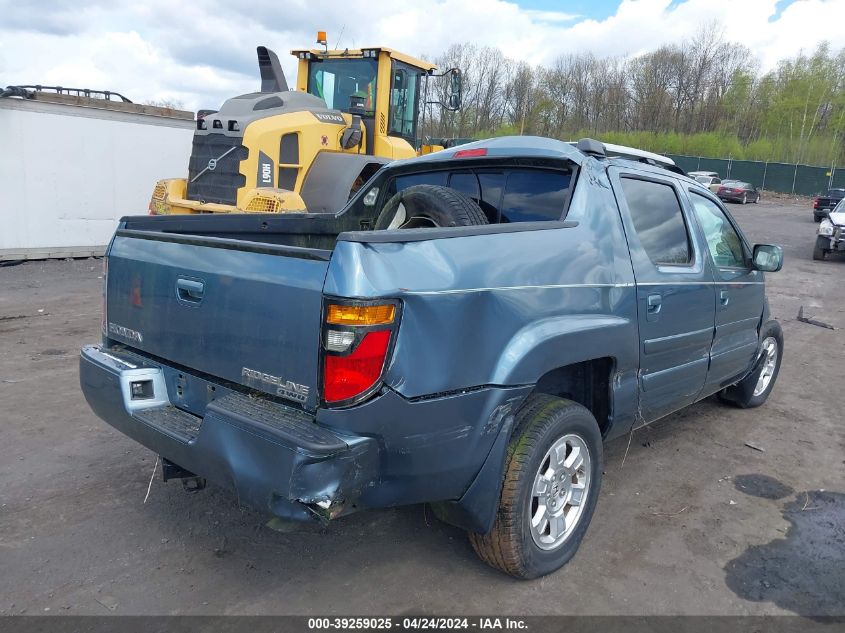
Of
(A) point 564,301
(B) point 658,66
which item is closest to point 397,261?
Answer: (A) point 564,301

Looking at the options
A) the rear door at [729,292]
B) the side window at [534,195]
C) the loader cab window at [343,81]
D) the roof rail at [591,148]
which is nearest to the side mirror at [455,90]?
the loader cab window at [343,81]

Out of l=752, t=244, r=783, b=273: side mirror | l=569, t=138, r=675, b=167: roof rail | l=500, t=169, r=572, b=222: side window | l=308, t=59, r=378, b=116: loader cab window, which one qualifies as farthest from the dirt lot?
l=308, t=59, r=378, b=116: loader cab window

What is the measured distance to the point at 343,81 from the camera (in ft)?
34.8

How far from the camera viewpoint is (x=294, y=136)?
9172mm

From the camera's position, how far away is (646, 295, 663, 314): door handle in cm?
361

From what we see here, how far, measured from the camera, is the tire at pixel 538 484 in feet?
9.39

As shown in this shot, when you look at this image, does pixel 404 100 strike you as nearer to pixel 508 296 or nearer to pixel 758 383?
pixel 758 383

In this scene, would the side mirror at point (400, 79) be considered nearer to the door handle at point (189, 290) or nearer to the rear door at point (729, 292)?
the rear door at point (729, 292)

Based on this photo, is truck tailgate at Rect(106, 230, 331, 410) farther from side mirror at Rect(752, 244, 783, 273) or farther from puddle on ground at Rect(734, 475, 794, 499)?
side mirror at Rect(752, 244, 783, 273)

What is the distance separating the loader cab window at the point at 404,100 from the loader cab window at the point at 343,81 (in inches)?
13.8

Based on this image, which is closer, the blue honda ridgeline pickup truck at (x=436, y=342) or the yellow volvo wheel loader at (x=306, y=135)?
the blue honda ridgeline pickup truck at (x=436, y=342)

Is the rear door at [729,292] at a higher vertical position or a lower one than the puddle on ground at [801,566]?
higher

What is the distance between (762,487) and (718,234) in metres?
1.71

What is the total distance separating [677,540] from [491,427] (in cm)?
151
